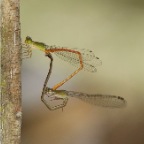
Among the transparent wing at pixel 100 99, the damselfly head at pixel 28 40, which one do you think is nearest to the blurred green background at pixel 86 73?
the transparent wing at pixel 100 99

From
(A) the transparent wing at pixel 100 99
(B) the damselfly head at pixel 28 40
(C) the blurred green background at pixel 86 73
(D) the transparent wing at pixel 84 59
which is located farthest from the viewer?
(C) the blurred green background at pixel 86 73

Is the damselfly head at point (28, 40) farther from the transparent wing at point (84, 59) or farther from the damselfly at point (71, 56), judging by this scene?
the transparent wing at point (84, 59)

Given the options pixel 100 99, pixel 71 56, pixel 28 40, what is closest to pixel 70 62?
pixel 71 56

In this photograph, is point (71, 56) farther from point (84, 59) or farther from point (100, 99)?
point (100, 99)

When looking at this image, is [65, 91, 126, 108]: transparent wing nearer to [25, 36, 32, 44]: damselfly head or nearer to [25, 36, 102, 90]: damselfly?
[25, 36, 102, 90]: damselfly

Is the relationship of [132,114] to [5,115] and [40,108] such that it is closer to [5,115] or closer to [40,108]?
[40,108]

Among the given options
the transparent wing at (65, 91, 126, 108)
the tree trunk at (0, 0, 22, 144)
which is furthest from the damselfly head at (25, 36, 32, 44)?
the transparent wing at (65, 91, 126, 108)
